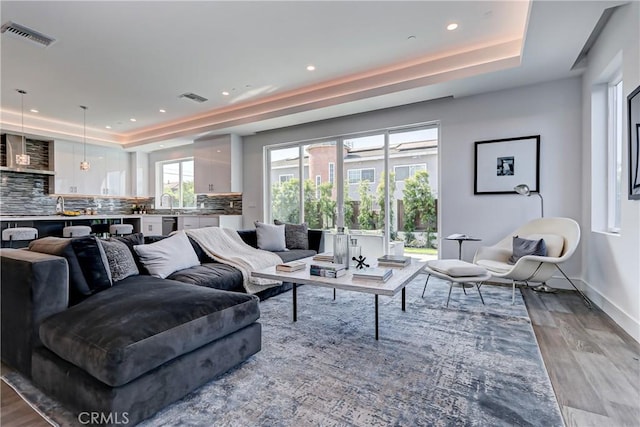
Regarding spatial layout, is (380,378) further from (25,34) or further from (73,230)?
(73,230)

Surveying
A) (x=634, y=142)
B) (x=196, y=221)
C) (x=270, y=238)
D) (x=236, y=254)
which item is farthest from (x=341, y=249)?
(x=196, y=221)

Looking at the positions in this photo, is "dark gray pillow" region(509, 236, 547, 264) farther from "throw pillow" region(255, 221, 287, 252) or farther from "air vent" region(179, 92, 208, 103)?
"air vent" region(179, 92, 208, 103)

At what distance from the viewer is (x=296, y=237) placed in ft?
15.2

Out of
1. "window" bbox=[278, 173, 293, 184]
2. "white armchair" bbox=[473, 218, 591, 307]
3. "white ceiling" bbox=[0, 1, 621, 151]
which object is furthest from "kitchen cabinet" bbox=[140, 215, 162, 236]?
"white armchair" bbox=[473, 218, 591, 307]

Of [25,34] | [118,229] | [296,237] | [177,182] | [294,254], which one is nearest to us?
[25,34]

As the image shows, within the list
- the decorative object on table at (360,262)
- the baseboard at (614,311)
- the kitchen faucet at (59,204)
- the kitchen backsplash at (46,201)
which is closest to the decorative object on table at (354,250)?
the decorative object on table at (360,262)

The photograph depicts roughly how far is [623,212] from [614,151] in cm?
105

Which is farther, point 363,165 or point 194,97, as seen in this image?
point 363,165

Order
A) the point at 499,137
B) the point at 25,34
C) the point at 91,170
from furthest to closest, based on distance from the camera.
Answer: the point at 91,170 → the point at 499,137 → the point at 25,34

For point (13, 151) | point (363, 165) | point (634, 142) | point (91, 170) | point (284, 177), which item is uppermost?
point (13, 151)

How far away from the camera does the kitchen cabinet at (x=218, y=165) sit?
6555 millimetres

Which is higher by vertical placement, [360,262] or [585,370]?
[360,262]

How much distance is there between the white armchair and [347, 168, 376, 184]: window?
7.07ft

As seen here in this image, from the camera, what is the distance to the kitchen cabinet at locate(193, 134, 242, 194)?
6555 mm
